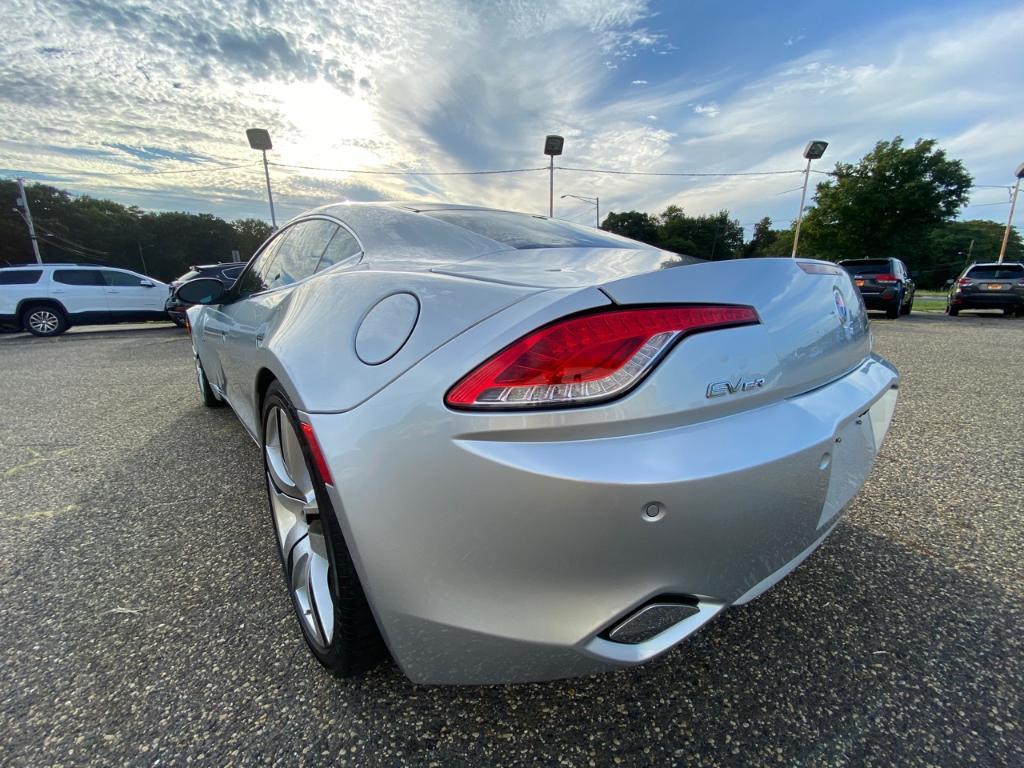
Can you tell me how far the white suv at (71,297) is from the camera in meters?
11.6

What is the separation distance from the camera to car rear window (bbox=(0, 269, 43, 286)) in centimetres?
1158

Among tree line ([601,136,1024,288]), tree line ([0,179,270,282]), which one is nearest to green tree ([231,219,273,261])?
tree line ([0,179,270,282])

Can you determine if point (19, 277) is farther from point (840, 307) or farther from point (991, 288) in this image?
point (991, 288)

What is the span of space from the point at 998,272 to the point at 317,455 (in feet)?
60.3

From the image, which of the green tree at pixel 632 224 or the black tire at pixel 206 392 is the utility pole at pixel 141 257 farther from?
the black tire at pixel 206 392

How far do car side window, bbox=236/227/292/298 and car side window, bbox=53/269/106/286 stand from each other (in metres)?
12.7

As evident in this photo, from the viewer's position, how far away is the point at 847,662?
1.41 meters

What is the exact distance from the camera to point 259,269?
2838 mm

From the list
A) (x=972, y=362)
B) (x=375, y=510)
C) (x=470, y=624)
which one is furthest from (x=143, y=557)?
(x=972, y=362)

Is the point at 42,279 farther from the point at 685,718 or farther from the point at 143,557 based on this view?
the point at 685,718

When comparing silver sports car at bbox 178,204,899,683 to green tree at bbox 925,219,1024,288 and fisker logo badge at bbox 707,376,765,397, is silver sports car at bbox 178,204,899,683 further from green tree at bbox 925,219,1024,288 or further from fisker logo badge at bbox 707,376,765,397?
green tree at bbox 925,219,1024,288

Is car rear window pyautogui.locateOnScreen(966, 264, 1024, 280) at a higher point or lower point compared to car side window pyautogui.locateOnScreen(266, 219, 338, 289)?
lower

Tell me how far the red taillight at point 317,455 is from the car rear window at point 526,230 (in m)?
0.81

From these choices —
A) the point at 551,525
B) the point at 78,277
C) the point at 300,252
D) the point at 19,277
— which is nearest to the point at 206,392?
the point at 300,252
